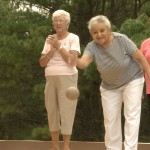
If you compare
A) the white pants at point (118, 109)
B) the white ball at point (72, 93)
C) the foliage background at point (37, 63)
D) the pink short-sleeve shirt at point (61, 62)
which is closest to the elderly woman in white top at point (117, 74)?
the white pants at point (118, 109)

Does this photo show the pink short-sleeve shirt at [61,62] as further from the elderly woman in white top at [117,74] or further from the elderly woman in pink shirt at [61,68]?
the elderly woman in white top at [117,74]

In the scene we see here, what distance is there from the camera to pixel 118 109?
3.89m

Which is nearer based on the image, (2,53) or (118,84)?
(118,84)

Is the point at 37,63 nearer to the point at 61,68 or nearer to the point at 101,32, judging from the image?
the point at 61,68

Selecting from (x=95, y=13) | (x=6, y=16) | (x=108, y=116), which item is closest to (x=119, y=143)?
(x=108, y=116)

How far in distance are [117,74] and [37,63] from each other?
5744 mm

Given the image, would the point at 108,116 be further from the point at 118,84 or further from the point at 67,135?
the point at 67,135

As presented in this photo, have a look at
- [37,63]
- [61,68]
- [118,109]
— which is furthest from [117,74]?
[37,63]

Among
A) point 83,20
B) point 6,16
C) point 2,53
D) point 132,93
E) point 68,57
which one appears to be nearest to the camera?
point 132,93

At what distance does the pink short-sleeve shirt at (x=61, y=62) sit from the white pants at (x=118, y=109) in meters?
0.40

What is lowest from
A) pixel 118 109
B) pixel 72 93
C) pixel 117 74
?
pixel 118 109

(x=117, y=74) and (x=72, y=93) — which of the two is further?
(x=72, y=93)

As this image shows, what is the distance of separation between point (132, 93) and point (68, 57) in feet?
2.09

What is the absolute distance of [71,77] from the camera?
4.18 metres
